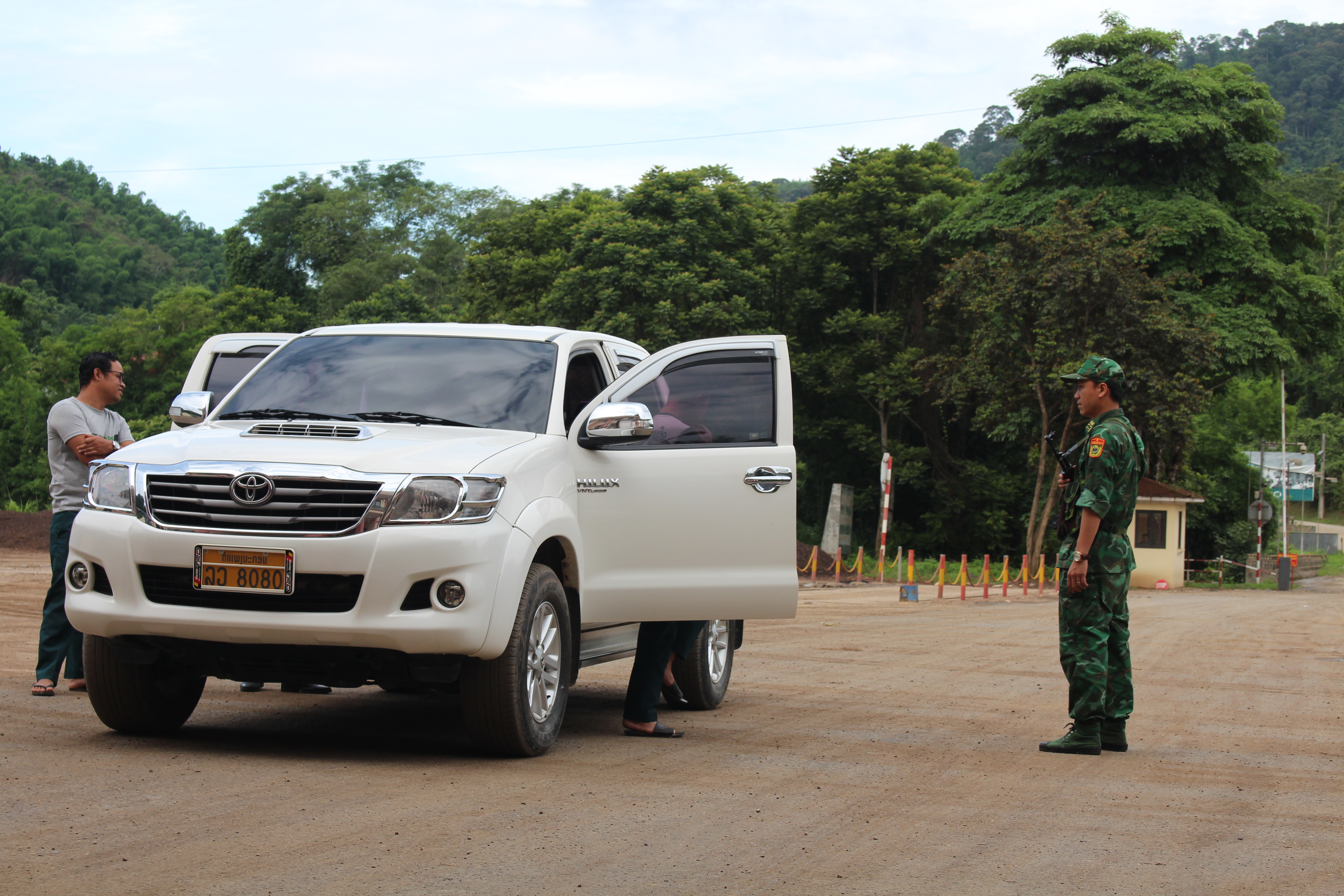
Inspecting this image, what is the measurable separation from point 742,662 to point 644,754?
530cm

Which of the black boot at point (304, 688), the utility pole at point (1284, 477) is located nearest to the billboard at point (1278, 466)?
the utility pole at point (1284, 477)

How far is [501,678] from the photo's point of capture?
6.31 metres

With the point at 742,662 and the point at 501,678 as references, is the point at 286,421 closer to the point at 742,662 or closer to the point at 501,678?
the point at 501,678

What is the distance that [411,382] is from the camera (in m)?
7.28

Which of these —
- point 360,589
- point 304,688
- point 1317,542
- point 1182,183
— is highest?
point 1182,183

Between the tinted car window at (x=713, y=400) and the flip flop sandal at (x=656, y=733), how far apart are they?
5.14ft

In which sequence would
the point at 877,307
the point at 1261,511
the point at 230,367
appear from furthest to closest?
the point at 1261,511
the point at 877,307
the point at 230,367

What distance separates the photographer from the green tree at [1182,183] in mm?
37531

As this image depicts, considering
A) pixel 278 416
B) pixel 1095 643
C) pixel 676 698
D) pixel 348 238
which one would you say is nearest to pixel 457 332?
pixel 278 416

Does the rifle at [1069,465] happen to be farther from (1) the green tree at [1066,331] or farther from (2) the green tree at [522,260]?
(2) the green tree at [522,260]

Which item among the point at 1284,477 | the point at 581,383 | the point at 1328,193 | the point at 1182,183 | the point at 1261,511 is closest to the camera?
the point at 581,383

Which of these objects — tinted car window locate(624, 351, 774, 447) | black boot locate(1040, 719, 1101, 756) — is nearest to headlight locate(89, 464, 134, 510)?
tinted car window locate(624, 351, 774, 447)

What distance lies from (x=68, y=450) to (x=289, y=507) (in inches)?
121

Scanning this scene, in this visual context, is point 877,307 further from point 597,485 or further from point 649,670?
point 597,485
